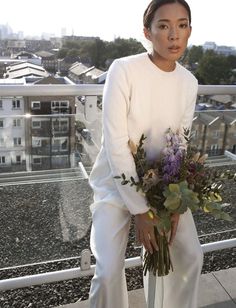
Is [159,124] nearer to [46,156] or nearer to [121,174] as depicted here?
[121,174]

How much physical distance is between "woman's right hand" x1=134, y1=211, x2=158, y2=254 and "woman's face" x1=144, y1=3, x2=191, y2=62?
720 millimetres

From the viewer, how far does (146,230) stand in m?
1.62

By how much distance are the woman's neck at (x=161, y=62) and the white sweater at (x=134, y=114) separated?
0.03 metres

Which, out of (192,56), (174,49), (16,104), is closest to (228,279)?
(174,49)

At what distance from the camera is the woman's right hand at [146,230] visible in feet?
5.27

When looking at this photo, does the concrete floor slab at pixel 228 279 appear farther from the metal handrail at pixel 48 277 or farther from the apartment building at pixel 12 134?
the apartment building at pixel 12 134

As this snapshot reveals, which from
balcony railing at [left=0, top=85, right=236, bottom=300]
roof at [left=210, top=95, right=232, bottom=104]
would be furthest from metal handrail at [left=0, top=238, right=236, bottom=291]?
roof at [left=210, top=95, right=232, bottom=104]

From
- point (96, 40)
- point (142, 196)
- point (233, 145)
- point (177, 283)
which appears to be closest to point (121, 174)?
point (142, 196)

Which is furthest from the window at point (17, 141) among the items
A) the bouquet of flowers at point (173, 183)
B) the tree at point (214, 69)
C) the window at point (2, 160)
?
the tree at point (214, 69)

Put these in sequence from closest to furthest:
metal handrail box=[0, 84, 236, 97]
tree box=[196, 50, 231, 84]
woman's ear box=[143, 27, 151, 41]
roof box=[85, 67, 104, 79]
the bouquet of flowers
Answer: the bouquet of flowers, woman's ear box=[143, 27, 151, 41], metal handrail box=[0, 84, 236, 97], roof box=[85, 67, 104, 79], tree box=[196, 50, 231, 84]

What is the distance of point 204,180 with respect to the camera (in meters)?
1.55

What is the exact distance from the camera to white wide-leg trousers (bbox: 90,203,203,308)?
1.64 meters

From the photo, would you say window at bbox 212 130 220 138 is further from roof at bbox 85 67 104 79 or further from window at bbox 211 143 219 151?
roof at bbox 85 67 104 79

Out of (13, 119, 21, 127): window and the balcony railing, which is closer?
(13, 119, 21, 127): window
